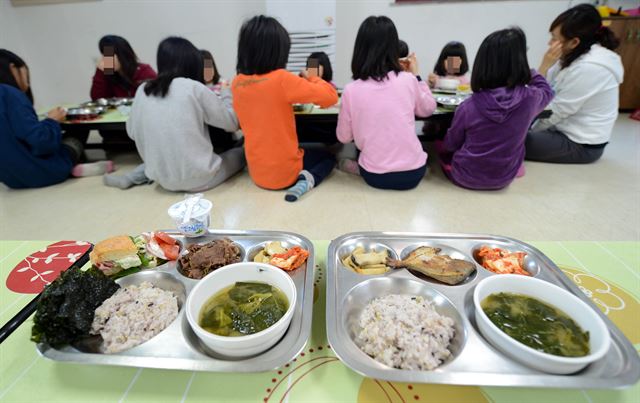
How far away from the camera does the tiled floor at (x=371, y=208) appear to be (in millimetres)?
2094

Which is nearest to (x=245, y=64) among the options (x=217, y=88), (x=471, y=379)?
(x=217, y=88)

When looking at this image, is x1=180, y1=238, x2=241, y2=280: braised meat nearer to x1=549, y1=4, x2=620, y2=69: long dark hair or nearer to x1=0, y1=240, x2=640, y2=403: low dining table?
x1=0, y1=240, x2=640, y2=403: low dining table

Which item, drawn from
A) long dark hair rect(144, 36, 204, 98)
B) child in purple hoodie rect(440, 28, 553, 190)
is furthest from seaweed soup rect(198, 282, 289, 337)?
child in purple hoodie rect(440, 28, 553, 190)

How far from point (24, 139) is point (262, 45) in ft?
6.91

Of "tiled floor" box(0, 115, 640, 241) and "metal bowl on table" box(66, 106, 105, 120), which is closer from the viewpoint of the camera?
"tiled floor" box(0, 115, 640, 241)

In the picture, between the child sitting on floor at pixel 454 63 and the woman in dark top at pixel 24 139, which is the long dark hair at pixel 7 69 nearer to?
the woman in dark top at pixel 24 139

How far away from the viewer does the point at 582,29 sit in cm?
249

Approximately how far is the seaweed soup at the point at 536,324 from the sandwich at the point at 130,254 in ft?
3.27

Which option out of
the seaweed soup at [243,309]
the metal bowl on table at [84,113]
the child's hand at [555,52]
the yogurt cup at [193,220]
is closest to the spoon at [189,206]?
the yogurt cup at [193,220]

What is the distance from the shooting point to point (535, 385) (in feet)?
2.03

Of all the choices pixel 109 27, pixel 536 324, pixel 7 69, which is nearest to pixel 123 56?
pixel 7 69

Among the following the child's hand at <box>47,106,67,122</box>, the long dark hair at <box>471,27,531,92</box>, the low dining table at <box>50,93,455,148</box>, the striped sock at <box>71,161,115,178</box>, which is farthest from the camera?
the striped sock at <box>71,161,115,178</box>

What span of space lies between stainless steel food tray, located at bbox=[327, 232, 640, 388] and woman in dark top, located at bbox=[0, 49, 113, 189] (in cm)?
283

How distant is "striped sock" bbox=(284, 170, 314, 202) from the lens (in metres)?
2.48
